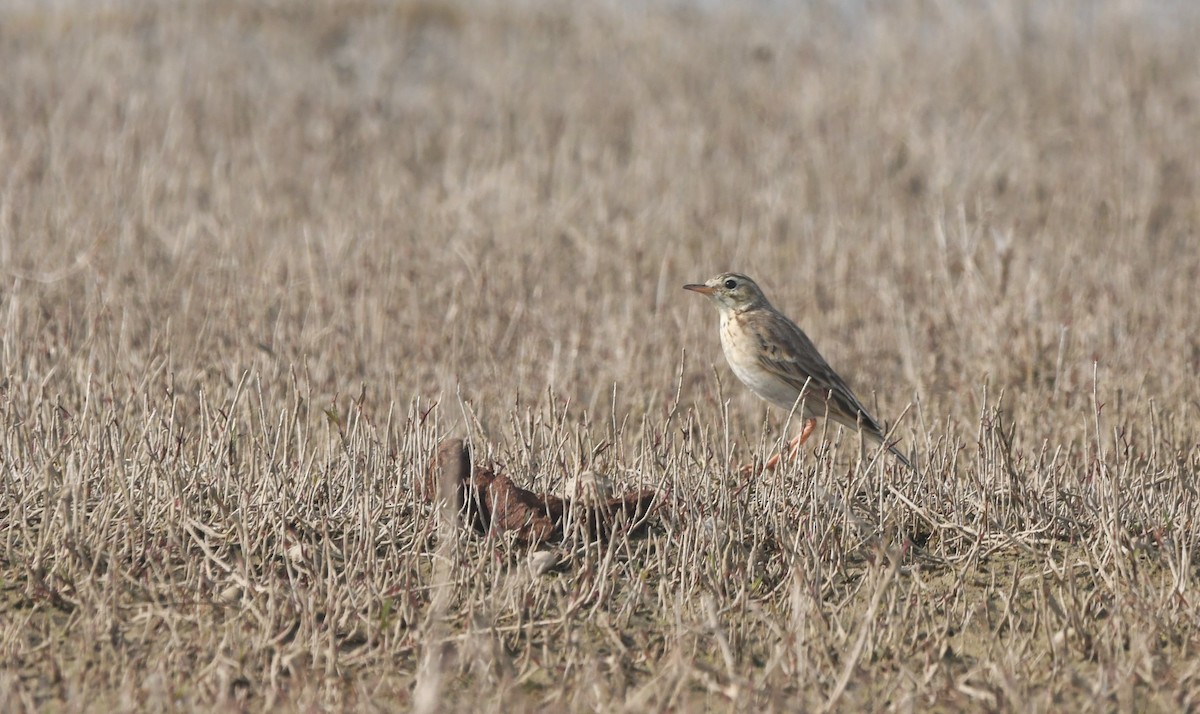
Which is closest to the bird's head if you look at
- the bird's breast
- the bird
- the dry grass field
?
the bird

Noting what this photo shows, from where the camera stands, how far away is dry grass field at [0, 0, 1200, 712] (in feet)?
14.0

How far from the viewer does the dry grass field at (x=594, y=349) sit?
4277 millimetres

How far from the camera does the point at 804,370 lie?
6.29 m

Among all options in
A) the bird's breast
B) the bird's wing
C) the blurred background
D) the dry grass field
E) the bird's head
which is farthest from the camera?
the blurred background

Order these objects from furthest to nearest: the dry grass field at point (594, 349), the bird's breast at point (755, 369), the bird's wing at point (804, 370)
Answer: the bird's breast at point (755, 369)
the bird's wing at point (804, 370)
the dry grass field at point (594, 349)

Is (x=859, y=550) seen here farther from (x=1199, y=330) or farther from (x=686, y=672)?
(x=1199, y=330)

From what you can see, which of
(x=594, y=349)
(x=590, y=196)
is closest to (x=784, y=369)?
(x=594, y=349)

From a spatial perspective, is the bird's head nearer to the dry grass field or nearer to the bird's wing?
the bird's wing

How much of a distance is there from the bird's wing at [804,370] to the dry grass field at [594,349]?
301 mm

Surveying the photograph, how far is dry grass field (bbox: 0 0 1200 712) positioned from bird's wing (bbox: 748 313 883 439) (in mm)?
301

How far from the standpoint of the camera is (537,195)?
11664mm

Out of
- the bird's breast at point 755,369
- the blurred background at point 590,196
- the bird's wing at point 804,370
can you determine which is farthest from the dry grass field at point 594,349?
the bird's breast at point 755,369

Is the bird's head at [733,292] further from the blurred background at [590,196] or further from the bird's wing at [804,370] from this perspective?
the blurred background at [590,196]

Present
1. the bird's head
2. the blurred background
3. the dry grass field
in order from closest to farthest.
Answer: the dry grass field → the bird's head → the blurred background
